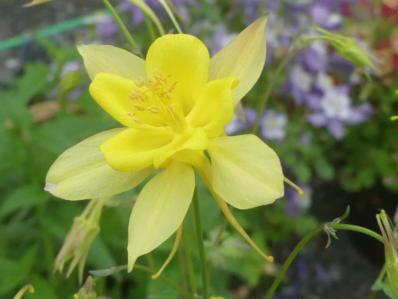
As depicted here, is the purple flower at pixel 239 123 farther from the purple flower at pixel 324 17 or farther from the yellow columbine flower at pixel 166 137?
the yellow columbine flower at pixel 166 137

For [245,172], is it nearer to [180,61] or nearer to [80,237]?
[180,61]

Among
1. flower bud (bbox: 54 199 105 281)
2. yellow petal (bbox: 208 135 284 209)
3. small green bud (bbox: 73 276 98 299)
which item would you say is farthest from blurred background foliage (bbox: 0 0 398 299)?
yellow petal (bbox: 208 135 284 209)

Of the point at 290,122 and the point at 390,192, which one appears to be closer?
the point at 290,122

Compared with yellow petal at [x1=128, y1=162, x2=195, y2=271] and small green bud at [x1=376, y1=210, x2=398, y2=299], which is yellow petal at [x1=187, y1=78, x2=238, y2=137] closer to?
yellow petal at [x1=128, y1=162, x2=195, y2=271]

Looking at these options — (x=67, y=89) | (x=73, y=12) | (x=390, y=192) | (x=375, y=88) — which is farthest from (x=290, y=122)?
(x=73, y=12)

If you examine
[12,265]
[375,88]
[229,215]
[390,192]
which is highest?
[229,215]

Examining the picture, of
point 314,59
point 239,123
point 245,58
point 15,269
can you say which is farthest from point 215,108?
point 314,59

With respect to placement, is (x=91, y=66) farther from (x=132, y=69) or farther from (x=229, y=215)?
(x=229, y=215)
